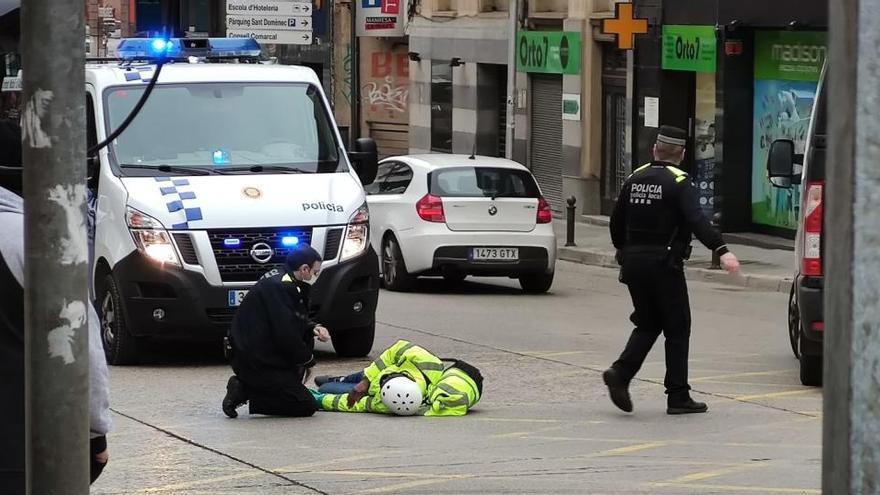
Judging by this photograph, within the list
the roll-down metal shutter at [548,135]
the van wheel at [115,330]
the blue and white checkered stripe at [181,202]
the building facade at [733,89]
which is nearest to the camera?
the blue and white checkered stripe at [181,202]

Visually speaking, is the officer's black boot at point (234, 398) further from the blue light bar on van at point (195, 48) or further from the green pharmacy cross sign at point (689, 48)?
the green pharmacy cross sign at point (689, 48)

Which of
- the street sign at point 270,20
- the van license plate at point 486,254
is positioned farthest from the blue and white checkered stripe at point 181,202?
the street sign at point 270,20

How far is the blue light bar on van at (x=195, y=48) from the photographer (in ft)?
48.8

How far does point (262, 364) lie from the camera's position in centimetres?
1078

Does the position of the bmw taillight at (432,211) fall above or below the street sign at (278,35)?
below

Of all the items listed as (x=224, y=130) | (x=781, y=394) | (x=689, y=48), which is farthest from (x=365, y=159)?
(x=689, y=48)

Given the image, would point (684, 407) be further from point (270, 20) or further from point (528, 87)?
point (270, 20)

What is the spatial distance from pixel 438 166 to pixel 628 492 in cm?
1240

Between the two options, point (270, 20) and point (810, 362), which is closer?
point (810, 362)

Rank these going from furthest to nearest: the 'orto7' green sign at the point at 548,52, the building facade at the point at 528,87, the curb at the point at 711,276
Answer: the 'orto7' green sign at the point at 548,52 → the building facade at the point at 528,87 → the curb at the point at 711,276

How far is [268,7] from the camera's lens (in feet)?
112

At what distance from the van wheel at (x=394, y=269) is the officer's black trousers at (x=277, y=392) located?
9426mm

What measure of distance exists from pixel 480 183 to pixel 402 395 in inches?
388

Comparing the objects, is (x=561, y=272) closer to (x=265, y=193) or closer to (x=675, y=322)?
(x=265, y=193)
